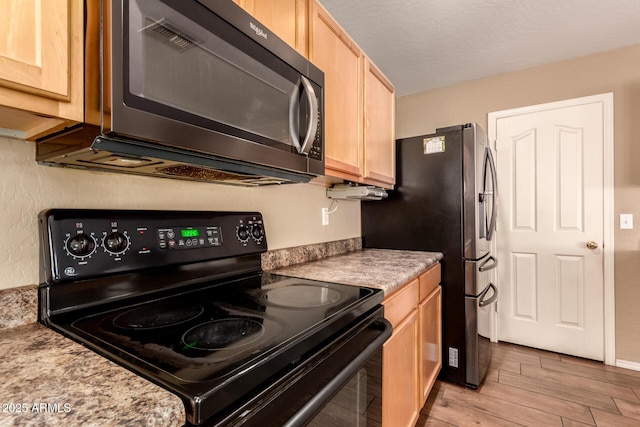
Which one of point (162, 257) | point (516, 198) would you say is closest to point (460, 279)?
point (516, 198)

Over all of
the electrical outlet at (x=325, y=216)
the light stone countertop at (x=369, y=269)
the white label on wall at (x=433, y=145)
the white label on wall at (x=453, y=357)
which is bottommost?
the white label on wall at (x=453, y=357)

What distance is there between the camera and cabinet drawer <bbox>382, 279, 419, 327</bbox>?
3.95 ft

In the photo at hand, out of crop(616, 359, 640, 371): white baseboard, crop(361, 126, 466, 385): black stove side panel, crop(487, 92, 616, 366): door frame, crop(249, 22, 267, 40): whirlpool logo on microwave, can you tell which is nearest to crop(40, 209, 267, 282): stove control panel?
crop(249, 22, 267, 40): whirlpool logo on microwave

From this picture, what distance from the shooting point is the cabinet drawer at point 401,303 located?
1.20m

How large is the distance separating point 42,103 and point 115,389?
1.73ft

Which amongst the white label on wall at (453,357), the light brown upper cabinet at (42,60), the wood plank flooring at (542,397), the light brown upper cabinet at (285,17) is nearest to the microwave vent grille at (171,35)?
the light brown upper cabinet at (42,60)

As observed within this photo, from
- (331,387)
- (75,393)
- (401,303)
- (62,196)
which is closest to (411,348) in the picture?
(401,303)

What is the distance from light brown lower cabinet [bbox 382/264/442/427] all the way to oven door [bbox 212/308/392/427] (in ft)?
0.43

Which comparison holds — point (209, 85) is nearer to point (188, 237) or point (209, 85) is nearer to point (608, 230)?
point (188, 237)

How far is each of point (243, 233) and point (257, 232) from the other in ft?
0.25

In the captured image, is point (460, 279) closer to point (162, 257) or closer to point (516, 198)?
point (516, 198)

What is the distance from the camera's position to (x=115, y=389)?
1.47 feet

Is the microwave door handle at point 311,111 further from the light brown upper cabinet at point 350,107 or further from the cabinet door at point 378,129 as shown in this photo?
the cabinet door at point 378,129

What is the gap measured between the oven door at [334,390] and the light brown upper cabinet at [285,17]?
105 cm
